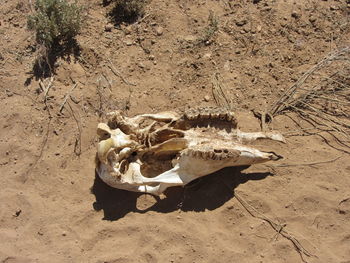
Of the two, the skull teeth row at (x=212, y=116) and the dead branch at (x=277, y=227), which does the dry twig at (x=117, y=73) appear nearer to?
the skull teeth row at (x=212, y=116)

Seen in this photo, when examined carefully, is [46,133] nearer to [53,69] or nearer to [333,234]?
[53,69]

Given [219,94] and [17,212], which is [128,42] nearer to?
[219,94]

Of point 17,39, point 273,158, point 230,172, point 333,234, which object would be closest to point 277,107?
point 273,158

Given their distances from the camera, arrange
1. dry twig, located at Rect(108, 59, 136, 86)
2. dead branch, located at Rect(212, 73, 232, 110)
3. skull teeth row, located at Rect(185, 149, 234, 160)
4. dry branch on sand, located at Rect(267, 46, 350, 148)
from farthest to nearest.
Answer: dry twig, located at Rect(108, 59, 136, 86) < dead branch, located at Rect(212, 73, 232, 110) < dry branch on sand, located at Rect(267, 46, 350, 148) < skull teeth row, located at Rect(185, 149, 234, 160)

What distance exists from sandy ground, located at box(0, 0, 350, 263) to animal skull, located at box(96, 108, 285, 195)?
A: 11.1 inches

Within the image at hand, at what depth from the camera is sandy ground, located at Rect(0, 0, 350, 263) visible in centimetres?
366

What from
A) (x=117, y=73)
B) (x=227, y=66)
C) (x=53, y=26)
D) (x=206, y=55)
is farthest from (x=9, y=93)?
(x=227, y=66)

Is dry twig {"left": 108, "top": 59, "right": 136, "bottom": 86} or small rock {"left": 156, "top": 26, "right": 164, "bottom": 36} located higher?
small rock {"left": 156, "top": 26, "right": 164, "bottom": 36}

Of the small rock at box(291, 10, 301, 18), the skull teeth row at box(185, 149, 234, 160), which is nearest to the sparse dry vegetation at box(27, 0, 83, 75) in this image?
the skull teeth row at box(185, 149, 234, 160)

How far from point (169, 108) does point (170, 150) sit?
940 mm

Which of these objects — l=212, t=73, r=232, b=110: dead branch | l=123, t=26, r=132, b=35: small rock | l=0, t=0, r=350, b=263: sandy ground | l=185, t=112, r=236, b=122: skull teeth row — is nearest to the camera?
l=0, t=0, r=350, b=263: sandy ground

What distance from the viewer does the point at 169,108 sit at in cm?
468

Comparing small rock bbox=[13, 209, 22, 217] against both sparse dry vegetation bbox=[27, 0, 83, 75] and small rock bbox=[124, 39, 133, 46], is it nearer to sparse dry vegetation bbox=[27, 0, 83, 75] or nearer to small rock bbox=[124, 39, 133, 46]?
sparse dry vegetation bbox=[27, 0, 83, 75]

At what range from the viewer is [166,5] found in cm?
553
